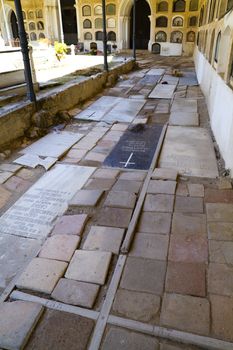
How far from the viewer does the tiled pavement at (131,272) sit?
201 cm

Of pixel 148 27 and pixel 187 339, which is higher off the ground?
pixel 148 27

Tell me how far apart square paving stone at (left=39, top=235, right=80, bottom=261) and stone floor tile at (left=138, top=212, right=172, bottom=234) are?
75 centimetres

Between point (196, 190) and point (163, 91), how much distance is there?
6.99m

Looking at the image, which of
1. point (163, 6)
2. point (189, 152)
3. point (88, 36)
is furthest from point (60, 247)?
point (88, 36)

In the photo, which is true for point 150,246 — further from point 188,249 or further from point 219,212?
point 219,212

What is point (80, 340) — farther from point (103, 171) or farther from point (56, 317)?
point (103, 171)

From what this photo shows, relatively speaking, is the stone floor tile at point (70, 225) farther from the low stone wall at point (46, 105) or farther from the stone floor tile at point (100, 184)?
the low stone wall at point (46, 105)

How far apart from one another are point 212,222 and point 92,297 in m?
1.59

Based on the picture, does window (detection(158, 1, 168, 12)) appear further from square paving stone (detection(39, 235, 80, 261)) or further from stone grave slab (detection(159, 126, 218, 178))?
square paving stone (detection(39, 235, 80, 261))

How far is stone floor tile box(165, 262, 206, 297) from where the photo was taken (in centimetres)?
232

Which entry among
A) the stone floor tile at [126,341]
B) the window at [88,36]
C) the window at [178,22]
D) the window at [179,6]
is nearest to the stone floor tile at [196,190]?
the stone floor tile at [126,341]

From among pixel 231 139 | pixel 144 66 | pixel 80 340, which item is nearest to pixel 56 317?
pixel 80 340

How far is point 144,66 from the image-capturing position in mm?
16250

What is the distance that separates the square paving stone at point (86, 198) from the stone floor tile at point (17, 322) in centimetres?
146
